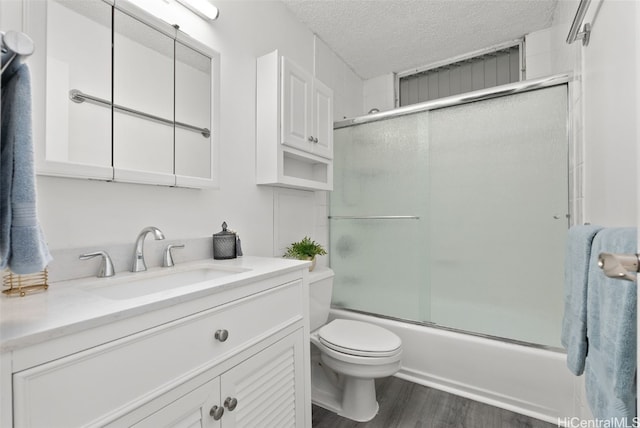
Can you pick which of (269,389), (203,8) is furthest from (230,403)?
(203,8)

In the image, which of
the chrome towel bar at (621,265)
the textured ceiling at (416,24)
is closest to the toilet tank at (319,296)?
the chrome towel bar at (621,265)

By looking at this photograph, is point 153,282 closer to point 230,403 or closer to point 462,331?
point 230,403

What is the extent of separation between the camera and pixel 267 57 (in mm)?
1750

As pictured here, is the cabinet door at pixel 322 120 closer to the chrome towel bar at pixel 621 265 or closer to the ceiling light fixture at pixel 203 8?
the ceiling light fixture at pixel 203 8

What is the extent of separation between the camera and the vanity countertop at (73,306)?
559mm

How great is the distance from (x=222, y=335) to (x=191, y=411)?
0.20m

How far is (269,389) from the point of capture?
3.61 feet

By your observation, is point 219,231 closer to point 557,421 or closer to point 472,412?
point 472,412

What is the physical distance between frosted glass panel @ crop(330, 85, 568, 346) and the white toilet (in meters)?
0.57

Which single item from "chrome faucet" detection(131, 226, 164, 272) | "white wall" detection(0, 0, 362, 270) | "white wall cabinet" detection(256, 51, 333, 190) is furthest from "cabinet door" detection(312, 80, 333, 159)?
"chrome faucet" detection(131, 226, 164, 272)

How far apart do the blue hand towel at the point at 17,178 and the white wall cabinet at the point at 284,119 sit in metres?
1.20

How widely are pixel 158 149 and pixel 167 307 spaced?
76 centimetres

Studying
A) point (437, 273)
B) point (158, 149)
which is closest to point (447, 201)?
point (437, 273)

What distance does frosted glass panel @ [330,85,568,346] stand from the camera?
1.77m
